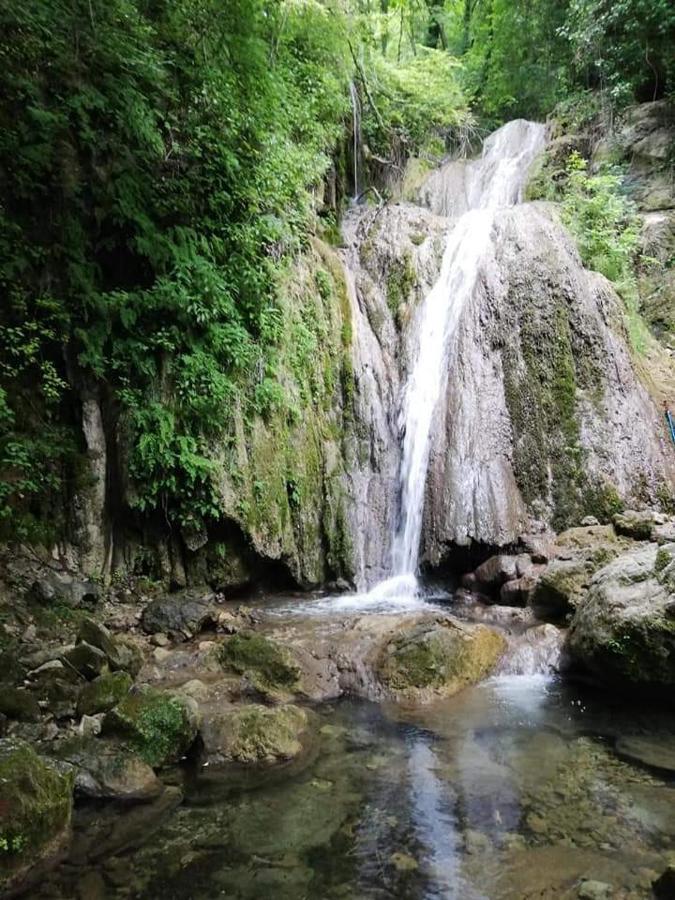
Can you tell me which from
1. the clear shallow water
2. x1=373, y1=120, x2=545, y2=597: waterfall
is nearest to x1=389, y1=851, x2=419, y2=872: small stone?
the clear shallow water

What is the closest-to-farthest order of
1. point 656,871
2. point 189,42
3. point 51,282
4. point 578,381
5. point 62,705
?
point 656,871, point 62,705, point 51,282, point 189,42, point 578,381

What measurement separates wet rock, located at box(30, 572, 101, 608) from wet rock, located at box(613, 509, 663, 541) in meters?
6.67

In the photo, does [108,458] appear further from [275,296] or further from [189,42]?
[189,42]

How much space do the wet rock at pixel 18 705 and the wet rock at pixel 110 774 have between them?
538 millimetres

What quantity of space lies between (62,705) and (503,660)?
4.16 metres

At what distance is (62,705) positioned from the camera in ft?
14.7

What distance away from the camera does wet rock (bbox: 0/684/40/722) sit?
14.0ft

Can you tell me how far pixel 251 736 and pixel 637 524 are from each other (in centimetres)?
568

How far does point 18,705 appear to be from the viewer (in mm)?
4297

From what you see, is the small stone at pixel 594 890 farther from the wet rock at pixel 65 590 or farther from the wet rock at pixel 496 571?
the wet rock at pixel 65 590

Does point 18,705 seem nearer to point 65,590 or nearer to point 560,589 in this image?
point 65,590

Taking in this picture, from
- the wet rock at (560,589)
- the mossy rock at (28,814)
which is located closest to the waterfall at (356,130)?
the wet rock at (560,589)

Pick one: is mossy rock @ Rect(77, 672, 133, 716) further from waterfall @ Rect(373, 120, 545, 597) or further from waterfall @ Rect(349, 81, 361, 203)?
waterfall @ Rect(349, 81, 361, 203)

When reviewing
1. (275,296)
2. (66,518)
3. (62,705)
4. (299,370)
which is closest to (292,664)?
(62,705)
